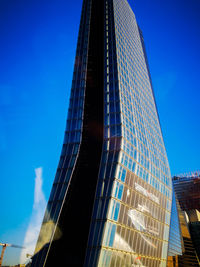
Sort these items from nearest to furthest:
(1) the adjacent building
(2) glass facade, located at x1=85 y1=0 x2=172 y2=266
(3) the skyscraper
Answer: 1. (2) glass facade, located at x1=85 y1=0 x2=172 y2=266
2. (3) the skyscraper
3. (1) the adjacent building

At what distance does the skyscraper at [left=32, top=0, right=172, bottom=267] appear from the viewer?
2830 centimetres

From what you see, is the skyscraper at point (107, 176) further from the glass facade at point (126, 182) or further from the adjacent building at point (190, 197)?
the adjacent building at point (190, 197)

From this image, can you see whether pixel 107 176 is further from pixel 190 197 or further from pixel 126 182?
pixel 190 197

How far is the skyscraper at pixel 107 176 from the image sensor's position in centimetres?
2830

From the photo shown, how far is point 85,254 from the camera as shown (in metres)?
26.5

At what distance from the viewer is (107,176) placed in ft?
104

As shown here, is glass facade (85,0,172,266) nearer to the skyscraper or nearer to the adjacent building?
the skyscraper

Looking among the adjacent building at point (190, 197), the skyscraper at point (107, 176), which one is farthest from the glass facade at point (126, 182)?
the adjacent building at point (190, 197)

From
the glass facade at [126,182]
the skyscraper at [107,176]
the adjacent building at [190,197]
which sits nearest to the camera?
the glass facade at [126,182]

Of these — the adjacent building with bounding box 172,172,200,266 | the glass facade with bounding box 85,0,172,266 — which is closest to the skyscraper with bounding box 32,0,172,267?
the glass facade with bounding box 85,0,172,266

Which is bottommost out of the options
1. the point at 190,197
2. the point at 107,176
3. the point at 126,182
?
the point at 126,182

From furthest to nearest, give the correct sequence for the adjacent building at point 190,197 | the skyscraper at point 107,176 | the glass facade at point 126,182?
the adjacent building at point 190,197 → the skyscraper at point 107,176 → the glass facade at point 126,182

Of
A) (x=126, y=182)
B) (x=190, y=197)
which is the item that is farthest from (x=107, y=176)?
(x=190, y=197)

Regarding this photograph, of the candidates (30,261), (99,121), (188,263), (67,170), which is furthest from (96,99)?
(188,263)
